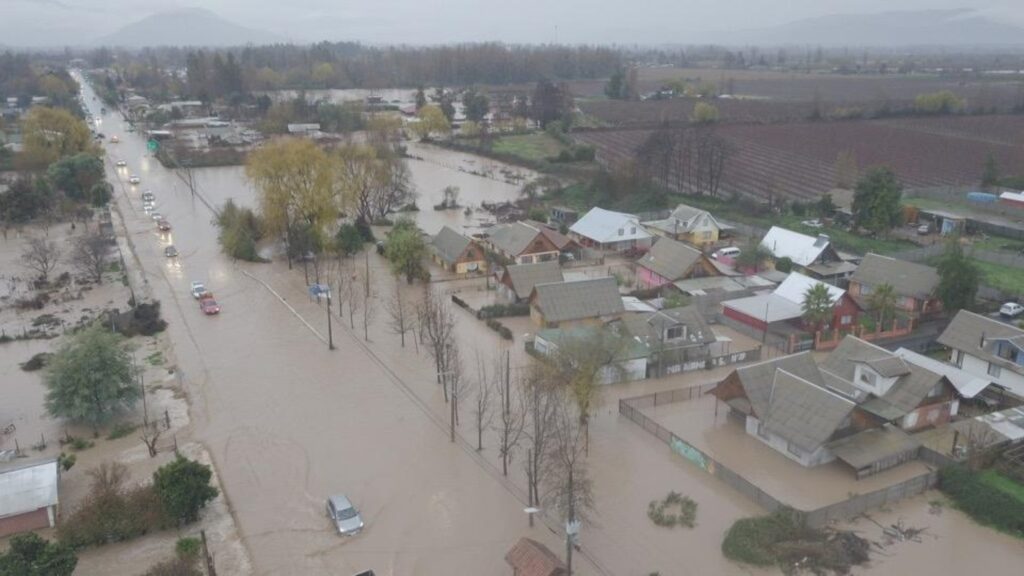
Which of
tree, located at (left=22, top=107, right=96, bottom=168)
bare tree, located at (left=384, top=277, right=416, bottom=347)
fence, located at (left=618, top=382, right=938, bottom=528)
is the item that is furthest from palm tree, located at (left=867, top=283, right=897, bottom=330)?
tree, located at (left=22, top=107, right=96, bottom=168)

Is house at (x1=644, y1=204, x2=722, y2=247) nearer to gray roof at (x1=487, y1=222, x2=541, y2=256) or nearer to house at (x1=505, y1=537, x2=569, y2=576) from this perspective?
gray roof at (x1=487, y1=222, x2=541, y2=256)

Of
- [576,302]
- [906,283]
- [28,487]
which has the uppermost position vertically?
[906,283]

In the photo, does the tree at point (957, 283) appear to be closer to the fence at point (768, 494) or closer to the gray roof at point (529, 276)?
the fence at point (768, 494)

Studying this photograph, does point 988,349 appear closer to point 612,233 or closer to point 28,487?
point 612,233

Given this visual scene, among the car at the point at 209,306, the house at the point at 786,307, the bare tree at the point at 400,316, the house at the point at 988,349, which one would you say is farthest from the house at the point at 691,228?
the car at the point at 209,306

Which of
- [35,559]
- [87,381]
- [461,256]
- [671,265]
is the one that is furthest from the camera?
[461,256]

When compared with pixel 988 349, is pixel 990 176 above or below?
above

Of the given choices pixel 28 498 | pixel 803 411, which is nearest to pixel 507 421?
pixel 803 411
